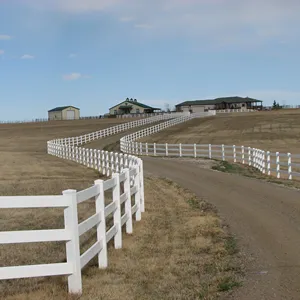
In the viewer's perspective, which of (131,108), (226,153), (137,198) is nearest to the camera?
(137,198)

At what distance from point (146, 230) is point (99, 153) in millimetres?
15743

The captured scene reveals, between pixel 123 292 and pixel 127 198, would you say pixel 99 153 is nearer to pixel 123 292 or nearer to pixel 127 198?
pixel 127 198

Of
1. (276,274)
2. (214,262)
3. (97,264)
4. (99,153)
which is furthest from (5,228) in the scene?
(99,153)

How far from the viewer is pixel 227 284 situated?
6.22m

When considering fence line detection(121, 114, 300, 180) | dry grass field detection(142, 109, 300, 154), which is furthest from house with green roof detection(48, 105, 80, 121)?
dry grass field detection(142, 109, 300, 154)

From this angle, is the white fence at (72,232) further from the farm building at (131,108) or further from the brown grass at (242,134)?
the farm building at (131,108)

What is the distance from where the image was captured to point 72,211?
19.5ft

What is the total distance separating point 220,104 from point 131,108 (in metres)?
27.4

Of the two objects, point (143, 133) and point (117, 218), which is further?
point (143, 133)

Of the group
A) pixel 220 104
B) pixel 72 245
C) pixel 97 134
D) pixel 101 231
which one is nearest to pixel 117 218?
pixel 101 231

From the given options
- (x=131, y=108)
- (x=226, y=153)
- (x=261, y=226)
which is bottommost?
(x=261, y=226)

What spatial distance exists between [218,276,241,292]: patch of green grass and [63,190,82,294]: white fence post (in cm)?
181

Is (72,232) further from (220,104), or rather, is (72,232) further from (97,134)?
(220,104)

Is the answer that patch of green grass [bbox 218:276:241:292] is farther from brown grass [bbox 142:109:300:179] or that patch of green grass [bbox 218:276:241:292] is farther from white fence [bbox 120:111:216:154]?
white fence [bbox 120:111:216:154]
